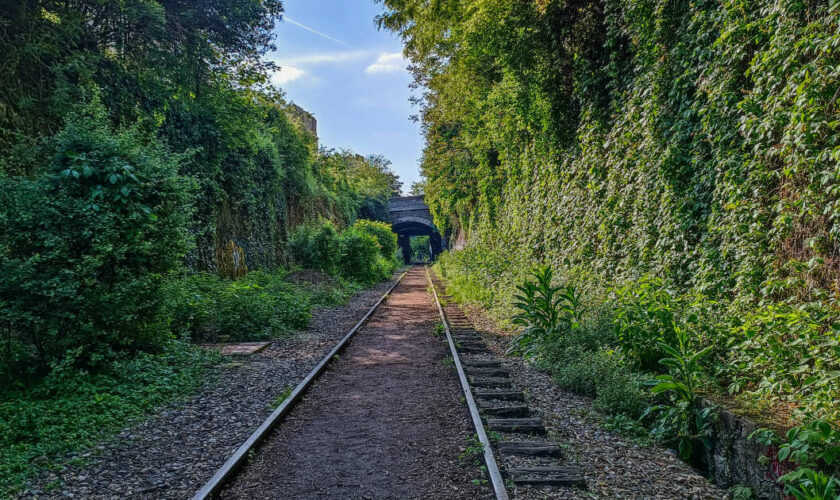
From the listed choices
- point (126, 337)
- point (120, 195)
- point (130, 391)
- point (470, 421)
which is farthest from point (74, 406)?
point (470, 421)

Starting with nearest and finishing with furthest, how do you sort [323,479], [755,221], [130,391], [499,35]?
1. [323,479]
2. [755,221]
3. [130,391]
4. [499,35]

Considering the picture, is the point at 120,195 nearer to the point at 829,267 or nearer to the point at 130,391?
the point at 130,391

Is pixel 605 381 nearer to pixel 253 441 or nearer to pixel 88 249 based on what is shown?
pixel 253 441

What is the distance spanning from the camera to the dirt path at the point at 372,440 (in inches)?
143

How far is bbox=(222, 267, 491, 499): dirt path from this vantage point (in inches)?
143

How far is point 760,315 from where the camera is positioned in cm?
392

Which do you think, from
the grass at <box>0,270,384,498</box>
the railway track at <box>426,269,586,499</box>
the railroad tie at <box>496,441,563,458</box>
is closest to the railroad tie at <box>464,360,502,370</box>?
the railway track at <box>426,269,586,499</box>

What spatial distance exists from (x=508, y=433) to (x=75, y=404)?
4.28 metres

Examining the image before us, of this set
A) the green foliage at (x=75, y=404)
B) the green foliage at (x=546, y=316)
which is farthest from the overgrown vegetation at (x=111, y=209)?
the green foliage at (x=546, y=316)

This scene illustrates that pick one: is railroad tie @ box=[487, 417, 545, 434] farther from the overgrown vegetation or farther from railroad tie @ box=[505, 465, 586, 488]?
the overgrown vegetation

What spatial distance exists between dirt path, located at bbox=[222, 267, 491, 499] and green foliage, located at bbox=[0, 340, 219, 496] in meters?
1.59

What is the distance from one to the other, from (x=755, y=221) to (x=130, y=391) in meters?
6.58

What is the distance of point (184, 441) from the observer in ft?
14.7

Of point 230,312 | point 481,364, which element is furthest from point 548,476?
point 230,312
